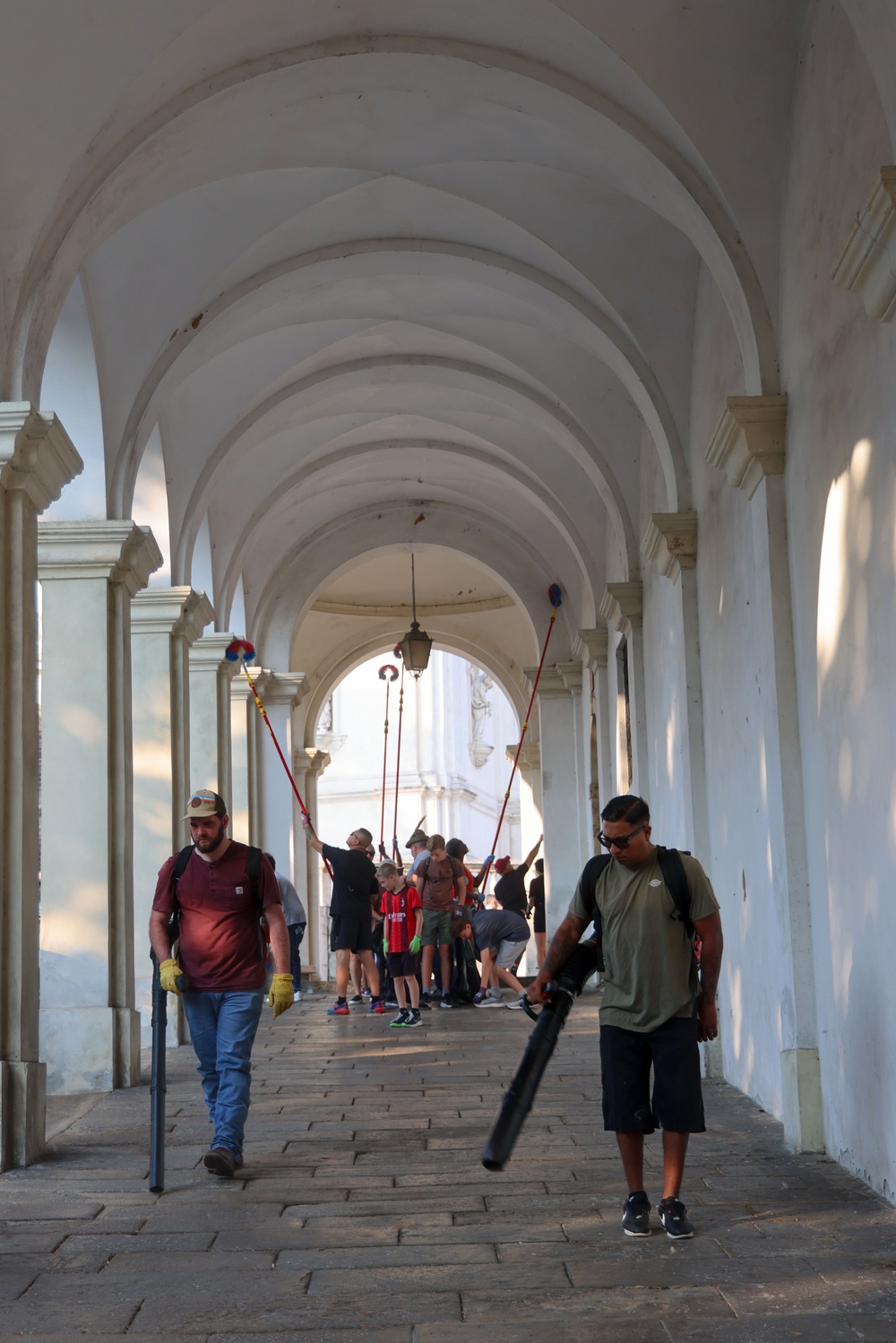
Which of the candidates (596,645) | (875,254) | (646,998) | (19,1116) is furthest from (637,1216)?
(596,645)

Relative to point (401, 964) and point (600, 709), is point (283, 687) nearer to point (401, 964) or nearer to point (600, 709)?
point (600, 709)

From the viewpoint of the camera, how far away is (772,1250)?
4.41 metres

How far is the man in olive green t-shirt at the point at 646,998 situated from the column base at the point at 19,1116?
2.74 meters

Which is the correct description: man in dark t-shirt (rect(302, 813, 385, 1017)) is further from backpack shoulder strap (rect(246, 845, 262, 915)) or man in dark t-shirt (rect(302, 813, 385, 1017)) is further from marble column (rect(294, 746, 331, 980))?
marble column (rect(294, 746, 331, 980))

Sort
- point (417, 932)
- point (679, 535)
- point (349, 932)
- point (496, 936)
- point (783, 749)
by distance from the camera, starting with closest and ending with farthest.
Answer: point (783, 749)
point (679, 535)
point (349, 932)
point (417, 932)
point (496, 936)

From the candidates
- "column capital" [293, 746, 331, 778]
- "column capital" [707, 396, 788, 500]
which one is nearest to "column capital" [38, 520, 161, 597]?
"column capital" [707, 396, 788, 500]

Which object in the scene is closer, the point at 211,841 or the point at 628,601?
the point at 211,841

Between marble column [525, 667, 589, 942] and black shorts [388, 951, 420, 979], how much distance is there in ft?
20.6

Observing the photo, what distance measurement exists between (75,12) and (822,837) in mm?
4823

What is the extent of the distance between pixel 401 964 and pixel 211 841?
596cm

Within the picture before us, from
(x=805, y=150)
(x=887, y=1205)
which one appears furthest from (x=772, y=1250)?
(x=805, y=150)

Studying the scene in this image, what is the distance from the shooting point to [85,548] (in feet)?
30.3

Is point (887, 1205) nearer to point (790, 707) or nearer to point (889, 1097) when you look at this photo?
point (889, 1097)

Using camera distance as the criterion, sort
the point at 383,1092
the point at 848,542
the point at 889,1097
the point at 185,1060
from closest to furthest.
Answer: the point at 889,1097, the point at 848,542, the point at 383,1092, the point at 185,1060
